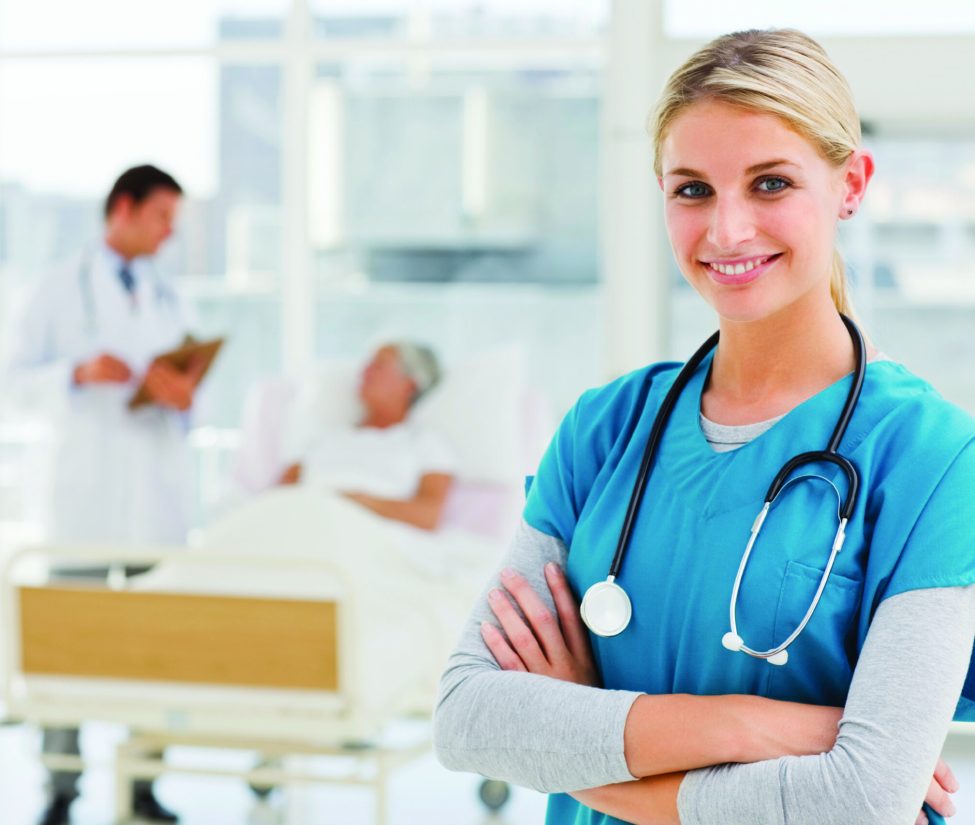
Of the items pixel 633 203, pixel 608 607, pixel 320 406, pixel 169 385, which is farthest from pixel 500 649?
pixel 633 203

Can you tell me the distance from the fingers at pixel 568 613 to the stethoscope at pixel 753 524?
0.14 ft

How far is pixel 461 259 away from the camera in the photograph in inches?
185

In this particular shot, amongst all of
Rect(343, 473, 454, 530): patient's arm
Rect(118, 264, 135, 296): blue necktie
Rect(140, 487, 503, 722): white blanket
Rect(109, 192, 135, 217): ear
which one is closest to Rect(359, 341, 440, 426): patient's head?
Rect(343, 473, 454, 530): patient's arm

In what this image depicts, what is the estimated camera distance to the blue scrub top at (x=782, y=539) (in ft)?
3.80

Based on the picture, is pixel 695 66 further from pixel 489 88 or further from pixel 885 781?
pixel 489 88

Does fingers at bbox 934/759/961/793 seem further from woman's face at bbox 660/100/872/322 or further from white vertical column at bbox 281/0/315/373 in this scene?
white vertical column at bbox 281/0/315/373

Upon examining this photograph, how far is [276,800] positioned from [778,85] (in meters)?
2.97

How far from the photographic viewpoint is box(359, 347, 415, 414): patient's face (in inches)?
159

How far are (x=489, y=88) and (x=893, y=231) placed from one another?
4.75 ft

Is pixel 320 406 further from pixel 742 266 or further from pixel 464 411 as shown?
pixel 742 266

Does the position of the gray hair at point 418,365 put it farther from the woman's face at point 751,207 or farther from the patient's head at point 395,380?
the woman's face at point 751,207

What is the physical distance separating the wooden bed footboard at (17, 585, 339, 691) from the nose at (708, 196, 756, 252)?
6.17ft

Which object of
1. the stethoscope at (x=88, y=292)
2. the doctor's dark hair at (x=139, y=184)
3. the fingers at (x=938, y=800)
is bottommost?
the fingers at (x=938, y=800)

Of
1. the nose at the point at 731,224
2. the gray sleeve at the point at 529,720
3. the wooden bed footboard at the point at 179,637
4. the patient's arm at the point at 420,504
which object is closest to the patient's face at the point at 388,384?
the patient's arm at the point at 420,504
